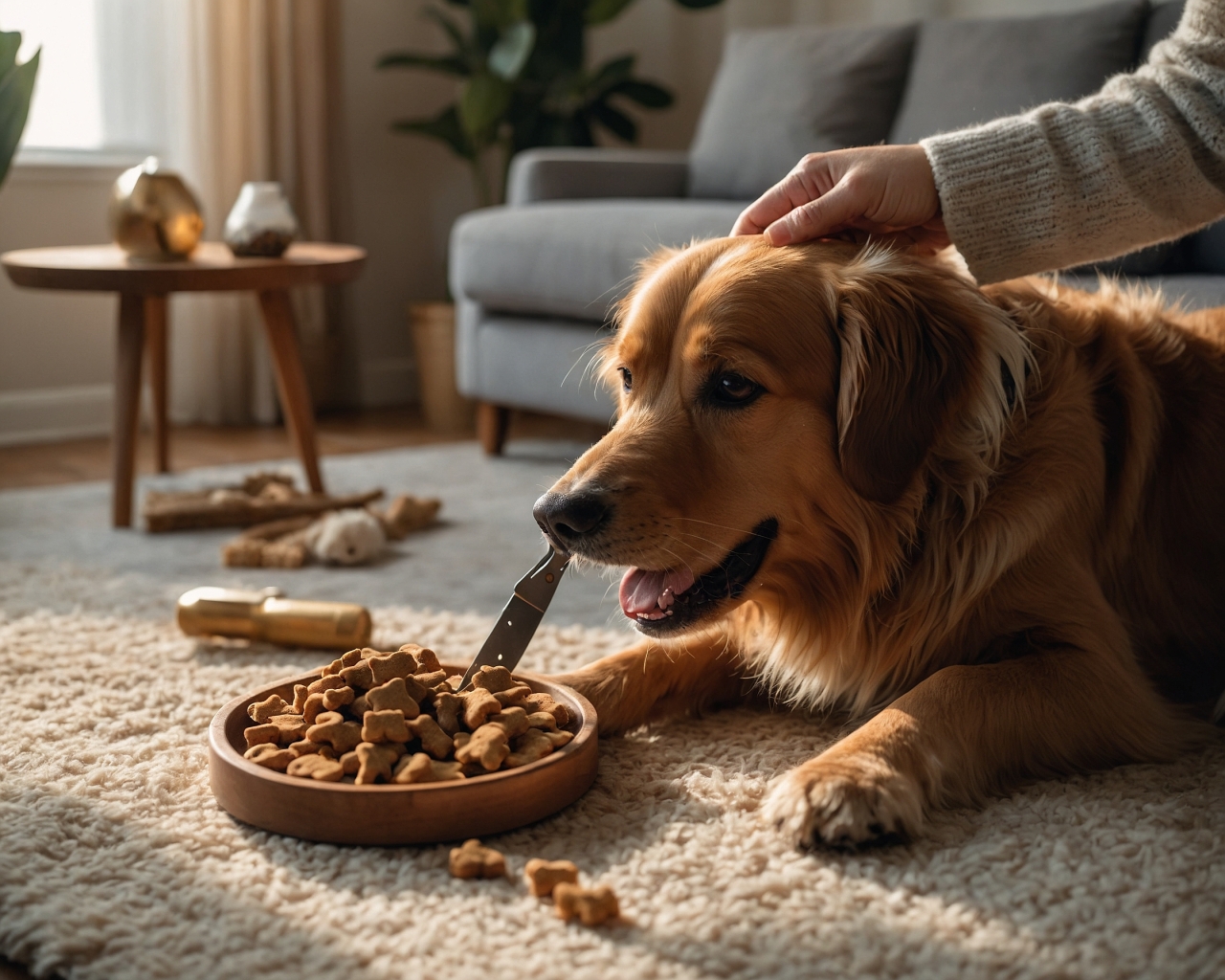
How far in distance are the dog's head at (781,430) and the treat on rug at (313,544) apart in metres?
1.25

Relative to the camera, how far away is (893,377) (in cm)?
149

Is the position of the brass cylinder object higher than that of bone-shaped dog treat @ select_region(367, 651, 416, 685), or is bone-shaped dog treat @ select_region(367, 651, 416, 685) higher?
bone-shaped dog treat @ select_region(367, 651, 416, 685)

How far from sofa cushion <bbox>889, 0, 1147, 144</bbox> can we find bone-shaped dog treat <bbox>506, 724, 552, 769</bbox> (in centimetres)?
239

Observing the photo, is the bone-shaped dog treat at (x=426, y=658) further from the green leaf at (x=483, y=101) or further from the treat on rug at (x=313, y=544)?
the green leaf at (x=483, y=101)

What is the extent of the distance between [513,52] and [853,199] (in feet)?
10.3

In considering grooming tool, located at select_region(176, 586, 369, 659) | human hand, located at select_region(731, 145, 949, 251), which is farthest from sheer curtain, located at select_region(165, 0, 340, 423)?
human hand, located at select_region(731, 145, 949, 251)

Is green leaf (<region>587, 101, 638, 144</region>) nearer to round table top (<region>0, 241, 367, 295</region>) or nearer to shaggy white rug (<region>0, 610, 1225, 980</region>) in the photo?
round table top (<region>0, 241, 367, 295</region>)

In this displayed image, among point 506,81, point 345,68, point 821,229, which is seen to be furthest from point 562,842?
point 345,68

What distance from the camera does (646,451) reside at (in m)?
1.51

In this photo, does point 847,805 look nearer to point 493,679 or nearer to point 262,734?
point 493,679

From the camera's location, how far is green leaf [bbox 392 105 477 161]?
4824 mm

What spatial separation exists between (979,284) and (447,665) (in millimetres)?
902

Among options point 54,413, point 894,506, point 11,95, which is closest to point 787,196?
point 894,506

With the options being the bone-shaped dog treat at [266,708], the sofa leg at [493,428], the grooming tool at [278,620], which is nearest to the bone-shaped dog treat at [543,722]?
the bone-shaped dog treat at [266,708]
